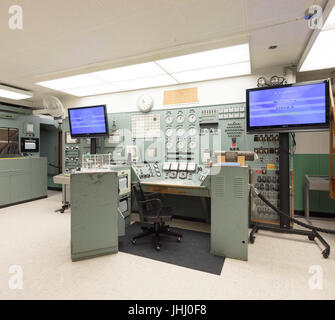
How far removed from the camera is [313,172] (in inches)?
152

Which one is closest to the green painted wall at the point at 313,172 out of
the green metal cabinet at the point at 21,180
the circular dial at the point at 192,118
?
the circular dial at the point at 192,118

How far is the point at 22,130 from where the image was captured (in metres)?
5.33

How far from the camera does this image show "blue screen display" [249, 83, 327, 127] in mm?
2566

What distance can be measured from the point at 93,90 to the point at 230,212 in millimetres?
3805

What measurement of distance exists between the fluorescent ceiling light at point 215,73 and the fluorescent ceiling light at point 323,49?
0.81m

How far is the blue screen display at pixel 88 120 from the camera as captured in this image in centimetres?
403

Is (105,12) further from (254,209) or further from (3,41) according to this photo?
(254,209)

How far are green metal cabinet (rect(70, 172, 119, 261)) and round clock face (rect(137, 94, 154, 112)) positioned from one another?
78.6 inches

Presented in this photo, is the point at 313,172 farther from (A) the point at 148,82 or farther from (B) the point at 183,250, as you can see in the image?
(A) the point at 148,82

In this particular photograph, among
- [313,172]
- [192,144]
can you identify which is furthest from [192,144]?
[313,172]
